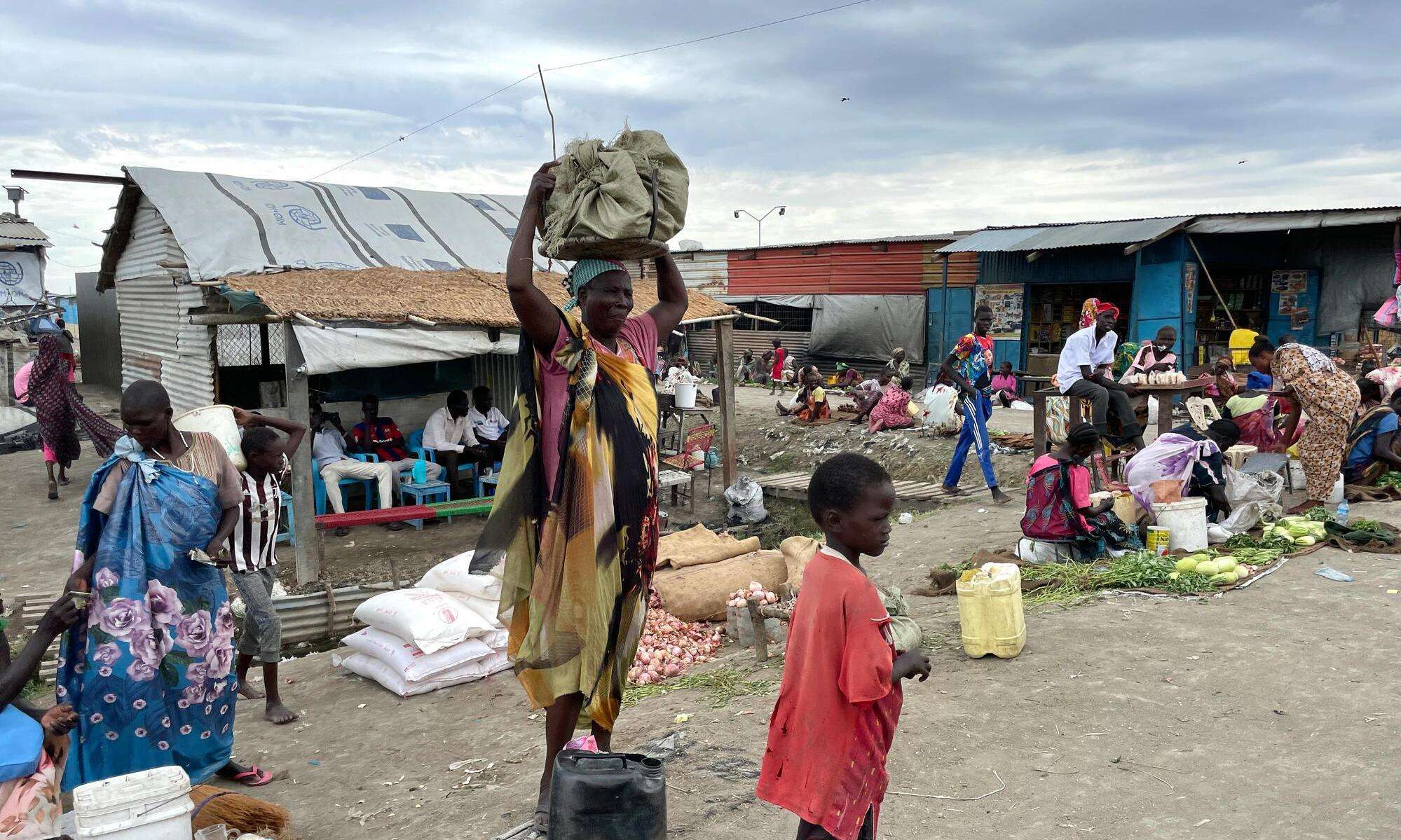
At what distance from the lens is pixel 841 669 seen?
2.36 m

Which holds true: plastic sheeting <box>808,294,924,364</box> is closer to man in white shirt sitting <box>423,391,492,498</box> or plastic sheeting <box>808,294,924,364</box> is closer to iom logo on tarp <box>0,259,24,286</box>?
man in white shirt sitting <box>423,391,492,498</box>

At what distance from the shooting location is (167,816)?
9.23 feet

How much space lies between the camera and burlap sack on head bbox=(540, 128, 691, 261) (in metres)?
2.77

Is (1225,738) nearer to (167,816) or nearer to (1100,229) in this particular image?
(167,816)

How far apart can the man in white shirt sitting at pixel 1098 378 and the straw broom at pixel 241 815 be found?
7.44 m

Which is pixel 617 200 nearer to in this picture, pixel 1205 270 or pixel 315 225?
pixel 315 225

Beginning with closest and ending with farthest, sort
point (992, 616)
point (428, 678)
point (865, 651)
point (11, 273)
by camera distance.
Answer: point (865, 651), point (992, 616), point (428, 678), point (11, 273)

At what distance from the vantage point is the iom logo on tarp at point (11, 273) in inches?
1052

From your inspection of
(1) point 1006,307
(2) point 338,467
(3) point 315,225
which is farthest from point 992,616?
(1) point 1006,307

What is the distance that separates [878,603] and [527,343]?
1.24 metres

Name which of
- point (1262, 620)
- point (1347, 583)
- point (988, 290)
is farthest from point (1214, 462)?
point (988, 290)

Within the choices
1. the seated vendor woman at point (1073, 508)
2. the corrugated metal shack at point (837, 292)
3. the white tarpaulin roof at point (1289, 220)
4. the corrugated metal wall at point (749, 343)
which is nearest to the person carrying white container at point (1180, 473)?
the seated vendor woman at point (1073, 508)

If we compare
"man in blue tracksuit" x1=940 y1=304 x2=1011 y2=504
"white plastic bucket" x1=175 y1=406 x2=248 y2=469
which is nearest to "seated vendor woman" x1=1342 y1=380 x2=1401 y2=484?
"man in blue tracksuit" x1=940 y1=304 x2=1011 y2=504

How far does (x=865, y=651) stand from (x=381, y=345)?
7.75 meters
